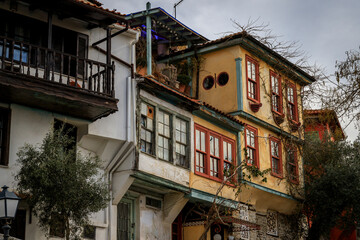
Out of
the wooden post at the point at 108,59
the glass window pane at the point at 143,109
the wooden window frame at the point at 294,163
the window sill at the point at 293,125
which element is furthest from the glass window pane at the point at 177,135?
the window sill at the point at 293,125

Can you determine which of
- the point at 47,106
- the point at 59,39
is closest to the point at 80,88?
the point at 47,106

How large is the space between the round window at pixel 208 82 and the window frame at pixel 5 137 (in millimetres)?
11502

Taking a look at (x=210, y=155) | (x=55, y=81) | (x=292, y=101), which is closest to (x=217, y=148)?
(x=210, y=155)

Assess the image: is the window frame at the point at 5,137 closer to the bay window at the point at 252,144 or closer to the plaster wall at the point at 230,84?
the plaster wall at the point at 230,84

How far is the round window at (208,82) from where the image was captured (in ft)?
88.3

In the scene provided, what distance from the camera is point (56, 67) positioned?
729 inches

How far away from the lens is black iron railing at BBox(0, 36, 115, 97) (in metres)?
16.5

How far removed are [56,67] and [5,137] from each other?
9.05 feet

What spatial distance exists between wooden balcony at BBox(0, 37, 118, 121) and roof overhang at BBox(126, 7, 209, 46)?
4.40m

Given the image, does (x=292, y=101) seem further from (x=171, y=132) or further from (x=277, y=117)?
(x=171, y=132)

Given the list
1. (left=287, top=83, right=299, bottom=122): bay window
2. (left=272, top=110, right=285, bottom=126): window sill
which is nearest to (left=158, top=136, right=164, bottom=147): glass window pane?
(left=272, top=110, right=285, bottom=126): window sill

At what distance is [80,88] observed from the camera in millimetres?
17125

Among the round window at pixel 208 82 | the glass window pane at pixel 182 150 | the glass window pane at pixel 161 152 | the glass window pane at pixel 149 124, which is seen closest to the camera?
the glass window pane at pixel 149 124

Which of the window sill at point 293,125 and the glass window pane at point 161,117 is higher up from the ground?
the window sill at point 293,125
